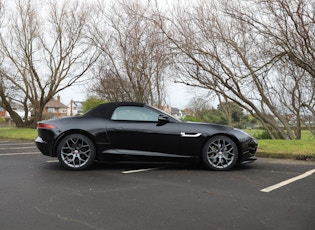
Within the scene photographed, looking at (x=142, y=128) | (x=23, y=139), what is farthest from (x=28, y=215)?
(x=23, y=139)

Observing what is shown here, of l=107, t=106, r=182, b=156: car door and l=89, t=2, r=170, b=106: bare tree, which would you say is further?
l=89, t=2, r=170, b=106: bare tree

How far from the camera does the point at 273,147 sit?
8383 mm

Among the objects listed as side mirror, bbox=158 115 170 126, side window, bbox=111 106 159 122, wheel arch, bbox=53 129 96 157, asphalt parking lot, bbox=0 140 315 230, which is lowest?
asphalt parking lot, bbox=0 140 315 230

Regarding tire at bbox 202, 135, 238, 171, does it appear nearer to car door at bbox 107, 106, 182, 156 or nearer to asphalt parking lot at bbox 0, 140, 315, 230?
asphalt parking lot at bbox 0, 140, 315, 230

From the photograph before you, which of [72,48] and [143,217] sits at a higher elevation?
[72,48]

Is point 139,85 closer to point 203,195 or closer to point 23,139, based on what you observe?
point 23,139

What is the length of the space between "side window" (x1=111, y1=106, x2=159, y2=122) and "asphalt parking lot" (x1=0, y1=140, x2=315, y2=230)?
3.34ft

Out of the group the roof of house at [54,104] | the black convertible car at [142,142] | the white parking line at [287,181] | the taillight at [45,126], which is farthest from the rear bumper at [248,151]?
the roof of house at [54,104]

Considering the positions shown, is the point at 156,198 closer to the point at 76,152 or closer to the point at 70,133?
the point at 76,152

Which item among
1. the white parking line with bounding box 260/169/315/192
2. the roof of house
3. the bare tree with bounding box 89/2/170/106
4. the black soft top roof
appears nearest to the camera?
the white parking line with bounding box 260/169/315/192

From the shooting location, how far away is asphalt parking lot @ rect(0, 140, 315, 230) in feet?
10.1

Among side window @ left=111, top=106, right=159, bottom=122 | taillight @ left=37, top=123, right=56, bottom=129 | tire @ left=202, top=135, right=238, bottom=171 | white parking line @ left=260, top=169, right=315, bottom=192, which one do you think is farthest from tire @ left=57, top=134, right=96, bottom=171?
white parking line @ left=260, top=169, right=315, bottom=192

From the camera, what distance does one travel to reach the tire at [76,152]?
18.9 feet

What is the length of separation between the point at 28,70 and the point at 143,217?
20.8 meters
